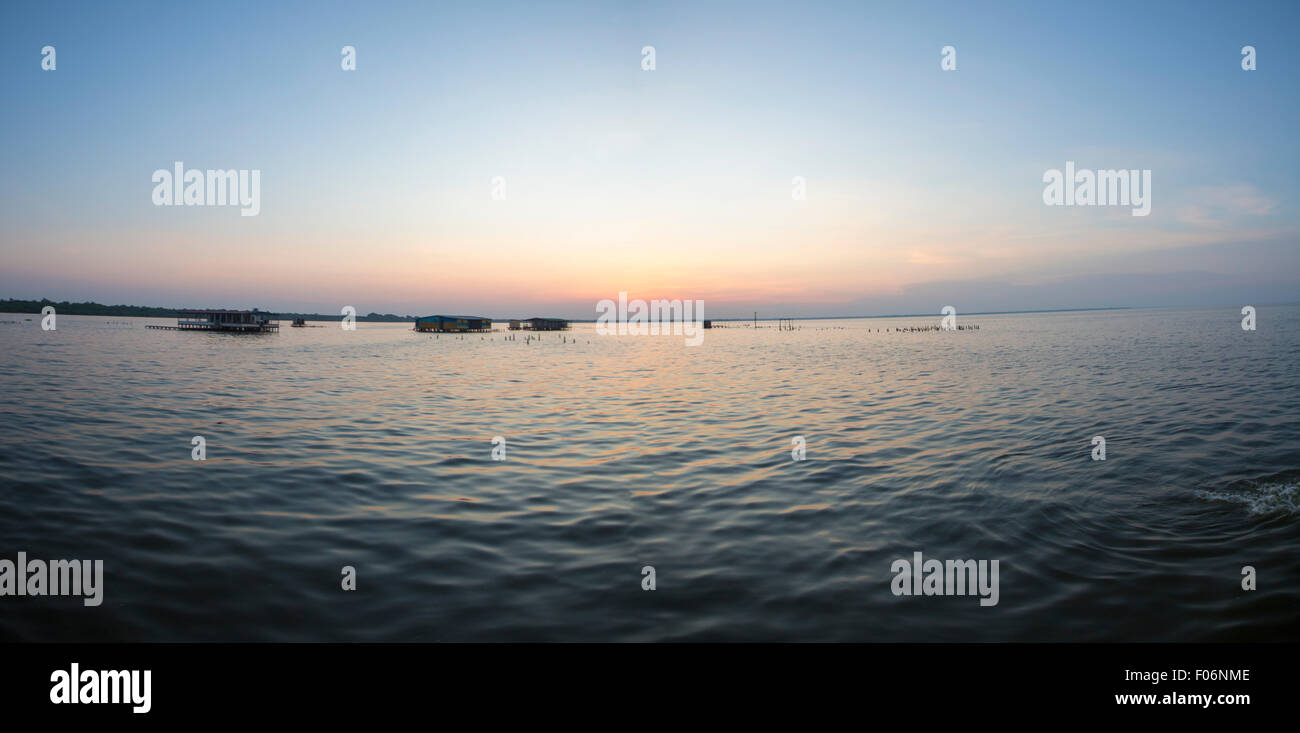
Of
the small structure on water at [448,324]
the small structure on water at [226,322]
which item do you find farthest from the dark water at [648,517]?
the small structure on water at [448,324]

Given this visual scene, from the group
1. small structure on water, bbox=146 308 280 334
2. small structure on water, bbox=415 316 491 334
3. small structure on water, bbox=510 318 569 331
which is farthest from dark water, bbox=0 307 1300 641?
small structure on water, bbox=510 318 569 331

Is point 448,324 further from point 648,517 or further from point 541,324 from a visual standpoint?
point 648,517

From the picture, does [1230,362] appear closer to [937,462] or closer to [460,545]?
[937,462]

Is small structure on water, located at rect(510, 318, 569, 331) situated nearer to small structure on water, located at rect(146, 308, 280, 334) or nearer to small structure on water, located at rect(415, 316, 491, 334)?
small structure on water, located at rect(415, 316, 491, 334)

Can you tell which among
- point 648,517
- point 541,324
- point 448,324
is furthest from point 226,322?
point 648,517

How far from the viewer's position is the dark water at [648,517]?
21.6 ft

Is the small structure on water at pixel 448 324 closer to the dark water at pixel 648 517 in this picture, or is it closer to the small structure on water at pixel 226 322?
the small structure on water at pixel 226 322

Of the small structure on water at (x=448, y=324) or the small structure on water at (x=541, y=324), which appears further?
the small structure on water at (x=541, y=324)

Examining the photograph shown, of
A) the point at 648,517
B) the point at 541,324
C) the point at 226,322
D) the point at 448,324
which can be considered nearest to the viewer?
the point at 648,517

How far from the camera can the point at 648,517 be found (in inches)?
403

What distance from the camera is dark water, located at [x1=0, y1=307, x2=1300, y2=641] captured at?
6.59m

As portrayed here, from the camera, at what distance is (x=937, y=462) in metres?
14.1
